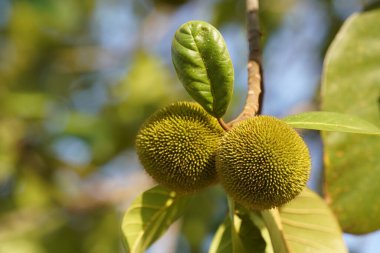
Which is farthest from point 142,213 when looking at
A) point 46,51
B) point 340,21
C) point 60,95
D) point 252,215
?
point 46,51

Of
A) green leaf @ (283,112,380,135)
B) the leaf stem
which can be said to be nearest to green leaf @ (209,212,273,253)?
the leaf stem

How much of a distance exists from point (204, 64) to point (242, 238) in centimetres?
46

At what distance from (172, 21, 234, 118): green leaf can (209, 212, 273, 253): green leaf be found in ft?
1.10

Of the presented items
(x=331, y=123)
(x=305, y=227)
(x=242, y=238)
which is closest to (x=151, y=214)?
(x=242, y=238)

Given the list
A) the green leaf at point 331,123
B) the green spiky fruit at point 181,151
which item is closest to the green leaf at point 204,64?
the green spiky fruit at point 181,151

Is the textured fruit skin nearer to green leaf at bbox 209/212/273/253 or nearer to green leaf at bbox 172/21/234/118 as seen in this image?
green leaf at bbox 172/21/234/118

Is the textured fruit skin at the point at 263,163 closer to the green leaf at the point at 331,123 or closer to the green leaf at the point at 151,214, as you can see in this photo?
the green leaf at the point at 331,123

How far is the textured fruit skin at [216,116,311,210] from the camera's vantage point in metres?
1.26

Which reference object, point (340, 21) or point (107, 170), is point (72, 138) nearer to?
point (107, 170)

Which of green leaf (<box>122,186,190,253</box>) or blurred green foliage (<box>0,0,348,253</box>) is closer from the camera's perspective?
green leaf (<box>122,186,190,253</box>)

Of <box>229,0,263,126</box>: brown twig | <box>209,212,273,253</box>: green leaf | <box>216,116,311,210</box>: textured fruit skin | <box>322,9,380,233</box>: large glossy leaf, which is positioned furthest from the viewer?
<box>322,9,380,233</box>: large glossy leaf

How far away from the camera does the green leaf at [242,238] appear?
59.3 inches

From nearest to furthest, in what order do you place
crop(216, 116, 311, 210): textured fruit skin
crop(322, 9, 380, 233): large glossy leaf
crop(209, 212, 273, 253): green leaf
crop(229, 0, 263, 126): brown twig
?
1. crop(216, 116, 311, 210): textured fruit skin
2. crop(229, 0, 263, 126): brown twig
3. crop(209, 212, 273, 253): green leaf
4. crop(322, 9, 380, 233): large glossy leaf

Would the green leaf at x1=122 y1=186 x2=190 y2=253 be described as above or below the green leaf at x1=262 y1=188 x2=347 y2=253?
above
